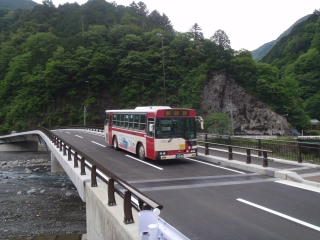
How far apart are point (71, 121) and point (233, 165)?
6249cm

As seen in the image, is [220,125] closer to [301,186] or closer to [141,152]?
[141,152]

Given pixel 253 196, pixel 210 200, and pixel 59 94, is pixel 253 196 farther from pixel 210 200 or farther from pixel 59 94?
pixel 59 94

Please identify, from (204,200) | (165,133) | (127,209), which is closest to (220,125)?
(165,133)

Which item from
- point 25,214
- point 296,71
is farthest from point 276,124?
point 25,214

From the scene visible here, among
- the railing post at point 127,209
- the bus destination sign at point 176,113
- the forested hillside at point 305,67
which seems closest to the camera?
the railing post at point 127,209

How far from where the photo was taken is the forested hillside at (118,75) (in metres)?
62.7

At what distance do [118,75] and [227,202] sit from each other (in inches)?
2663

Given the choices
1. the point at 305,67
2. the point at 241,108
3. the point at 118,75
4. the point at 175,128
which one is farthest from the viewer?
the point at 305,67

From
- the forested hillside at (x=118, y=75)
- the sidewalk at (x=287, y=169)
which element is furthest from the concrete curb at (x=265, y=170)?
the forested hillside at (x=118, y=75)

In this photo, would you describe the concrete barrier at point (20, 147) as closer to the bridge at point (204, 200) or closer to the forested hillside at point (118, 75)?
the forested hillside at point (118, 75)

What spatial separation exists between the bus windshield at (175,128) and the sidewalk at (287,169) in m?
1.93

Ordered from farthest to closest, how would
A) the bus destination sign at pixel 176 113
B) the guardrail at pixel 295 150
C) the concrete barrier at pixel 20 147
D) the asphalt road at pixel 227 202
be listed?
1. the concrete barrier at pixel 20 147
2. the bus destination sign at pixel 176 113
3. the guardrail at pixel 295 150
4. the asphalt road at pixel 227 202

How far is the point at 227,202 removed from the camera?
8312 mm

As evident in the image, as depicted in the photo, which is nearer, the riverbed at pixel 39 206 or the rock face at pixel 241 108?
the riverbed at pixel 39 206
